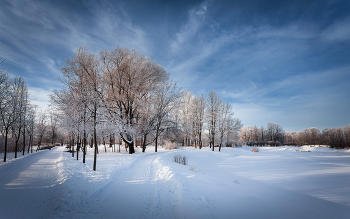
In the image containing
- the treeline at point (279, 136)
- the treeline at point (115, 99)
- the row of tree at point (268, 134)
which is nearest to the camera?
the treeline at point (115, 99)

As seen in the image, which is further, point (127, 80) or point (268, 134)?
point (268, 134)

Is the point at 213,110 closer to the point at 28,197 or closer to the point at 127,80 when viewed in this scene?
the point at 127,80

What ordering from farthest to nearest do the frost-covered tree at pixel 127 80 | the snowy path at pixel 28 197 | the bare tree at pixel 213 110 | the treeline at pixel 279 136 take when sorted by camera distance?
the treeline at pixel 279 136
the bare tree at pixel 213 110
the frost-covered tree at pixel 127 80
the snowy path at pixel 28 197

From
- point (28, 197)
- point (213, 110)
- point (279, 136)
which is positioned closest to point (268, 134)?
point (279, 136)

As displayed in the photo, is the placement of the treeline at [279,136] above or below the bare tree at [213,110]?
below

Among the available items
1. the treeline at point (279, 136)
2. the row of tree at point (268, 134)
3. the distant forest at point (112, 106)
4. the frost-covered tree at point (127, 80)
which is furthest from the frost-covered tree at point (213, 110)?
the row of tree at point (268, 134)

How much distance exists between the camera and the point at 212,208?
3.88 meters

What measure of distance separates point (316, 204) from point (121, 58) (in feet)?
61.5

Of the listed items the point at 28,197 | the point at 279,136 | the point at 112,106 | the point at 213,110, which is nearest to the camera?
the point at 28,197

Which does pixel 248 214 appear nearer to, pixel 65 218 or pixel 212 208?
pixel 212 208

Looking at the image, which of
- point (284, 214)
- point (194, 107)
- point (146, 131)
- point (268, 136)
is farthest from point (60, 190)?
point (268, 136)

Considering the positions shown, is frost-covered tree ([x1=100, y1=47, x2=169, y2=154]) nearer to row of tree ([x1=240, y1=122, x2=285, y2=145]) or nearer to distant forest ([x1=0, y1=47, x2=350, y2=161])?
distant forest ([x1=0, y1=47, x2=350, y2=161])

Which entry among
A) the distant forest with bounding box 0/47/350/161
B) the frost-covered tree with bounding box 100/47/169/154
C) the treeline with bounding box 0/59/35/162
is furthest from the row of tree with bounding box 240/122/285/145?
the treeline with bounding box 0/59/35/162

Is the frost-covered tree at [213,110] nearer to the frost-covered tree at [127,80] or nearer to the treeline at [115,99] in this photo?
the treeline at [115,99]
